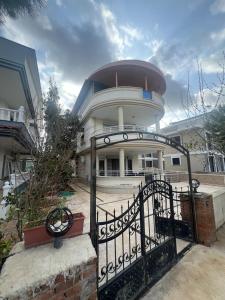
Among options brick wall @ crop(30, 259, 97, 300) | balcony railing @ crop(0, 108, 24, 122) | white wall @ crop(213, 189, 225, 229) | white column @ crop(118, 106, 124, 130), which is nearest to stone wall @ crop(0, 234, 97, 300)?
brick wall @ crop(30, 259, 97, 300)

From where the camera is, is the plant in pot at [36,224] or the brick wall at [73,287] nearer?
the brick wall at [73,287]

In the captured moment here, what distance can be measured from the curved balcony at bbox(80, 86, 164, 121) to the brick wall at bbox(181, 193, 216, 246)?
1006cm

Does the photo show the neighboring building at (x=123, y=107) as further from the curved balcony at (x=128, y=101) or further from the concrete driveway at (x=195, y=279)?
the concrete driveway at (x=195, y=279)

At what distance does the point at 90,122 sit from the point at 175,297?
14.5 meters

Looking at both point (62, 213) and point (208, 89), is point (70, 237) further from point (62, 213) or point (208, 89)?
point (208, 89)

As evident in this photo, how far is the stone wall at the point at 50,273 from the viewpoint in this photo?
1.28m

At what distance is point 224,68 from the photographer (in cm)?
526

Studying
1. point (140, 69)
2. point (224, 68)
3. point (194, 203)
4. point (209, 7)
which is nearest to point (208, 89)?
point (224, 68)

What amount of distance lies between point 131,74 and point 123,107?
11.7 feet

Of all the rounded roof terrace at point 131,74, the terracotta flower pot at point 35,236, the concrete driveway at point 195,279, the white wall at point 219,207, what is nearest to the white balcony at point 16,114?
the terracotta flower pot at point 35,236

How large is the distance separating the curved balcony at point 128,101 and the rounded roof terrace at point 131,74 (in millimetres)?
932

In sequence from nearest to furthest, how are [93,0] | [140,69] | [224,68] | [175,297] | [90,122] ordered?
[175,297], [224,68], [93,0], [140,69], [90,122]

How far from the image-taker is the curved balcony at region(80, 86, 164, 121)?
40.9 ft

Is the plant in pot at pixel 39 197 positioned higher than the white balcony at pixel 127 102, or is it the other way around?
the white balcony at pixel 127 102
